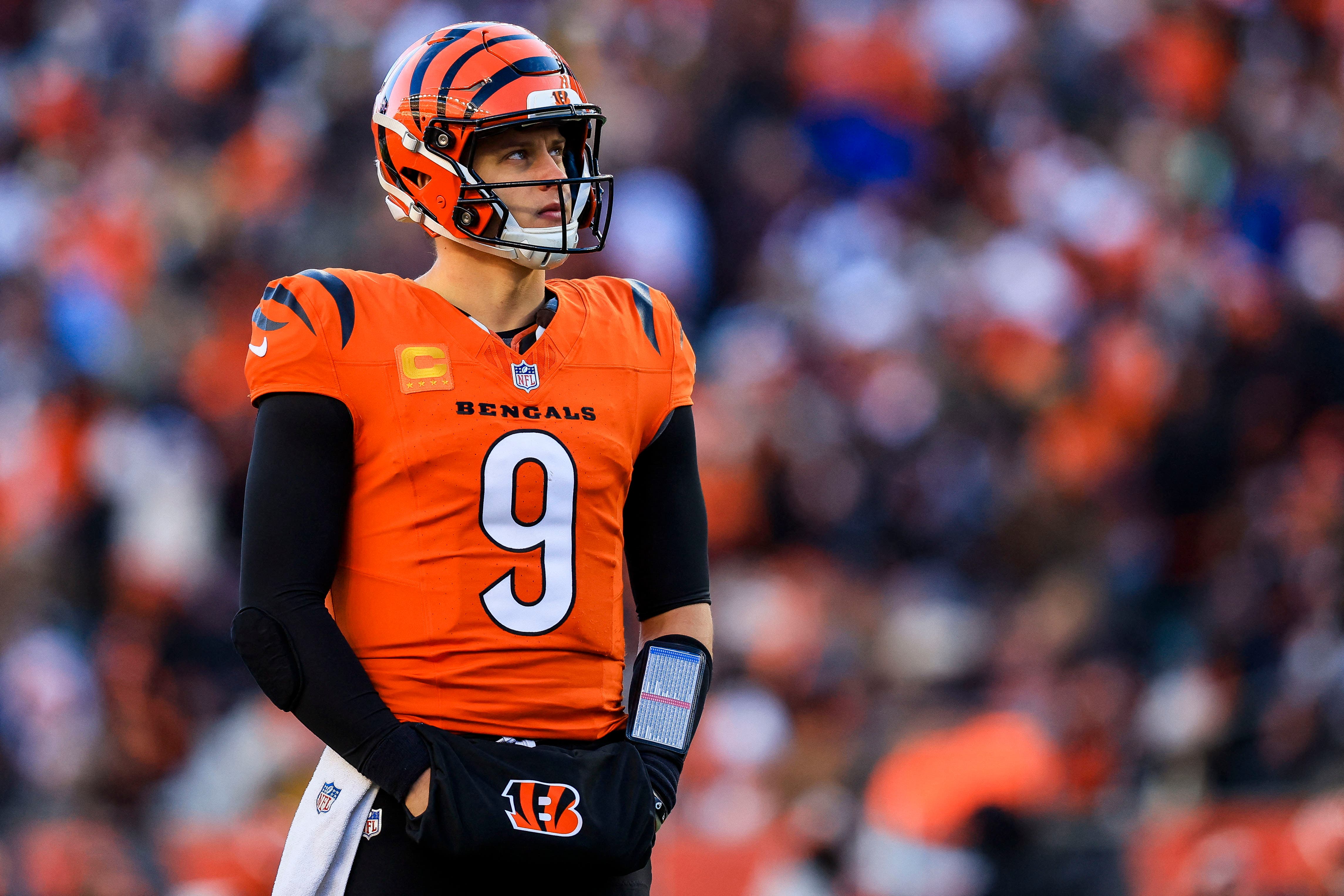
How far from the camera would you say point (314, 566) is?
2398 mm

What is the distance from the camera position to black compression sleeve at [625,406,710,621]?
8.89 feet

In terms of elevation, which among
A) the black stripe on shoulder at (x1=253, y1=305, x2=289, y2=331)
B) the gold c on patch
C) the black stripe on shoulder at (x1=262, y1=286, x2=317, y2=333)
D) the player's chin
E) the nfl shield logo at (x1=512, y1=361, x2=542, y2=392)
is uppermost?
the player's chin

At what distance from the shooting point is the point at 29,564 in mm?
7152

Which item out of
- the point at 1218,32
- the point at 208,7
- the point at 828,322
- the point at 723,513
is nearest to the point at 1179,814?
the point at 723,513

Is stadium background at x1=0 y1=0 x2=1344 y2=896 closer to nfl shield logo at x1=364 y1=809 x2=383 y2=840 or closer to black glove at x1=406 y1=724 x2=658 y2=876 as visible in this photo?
black glove at x1=406 y1=724 x2=658 y2=876

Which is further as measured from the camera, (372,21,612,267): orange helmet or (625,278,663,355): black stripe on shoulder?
(625,278,663,355): black stripe on shoulder

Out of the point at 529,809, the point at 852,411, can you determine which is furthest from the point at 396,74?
the point at 852,411

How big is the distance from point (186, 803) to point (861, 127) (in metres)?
5.07

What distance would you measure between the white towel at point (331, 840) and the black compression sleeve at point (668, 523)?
0.58 m

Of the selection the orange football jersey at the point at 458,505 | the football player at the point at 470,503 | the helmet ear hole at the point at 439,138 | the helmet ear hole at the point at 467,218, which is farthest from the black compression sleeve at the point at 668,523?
the helmet ear hole at the point at 439,138

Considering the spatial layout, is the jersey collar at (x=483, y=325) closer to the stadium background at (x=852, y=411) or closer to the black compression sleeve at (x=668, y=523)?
the black compression sleeve at (x=668, y=523)

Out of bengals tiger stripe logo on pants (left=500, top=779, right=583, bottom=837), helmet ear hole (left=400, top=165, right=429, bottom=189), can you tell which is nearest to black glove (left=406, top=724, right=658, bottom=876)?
bengals tiger stripe logo on pants (left=500, top=779, right=583, bottom=837)

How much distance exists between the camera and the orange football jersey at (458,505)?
2.41m

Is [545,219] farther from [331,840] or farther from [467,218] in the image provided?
[331,840]
